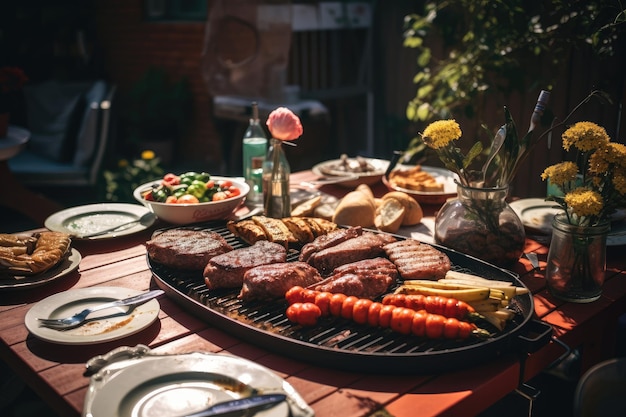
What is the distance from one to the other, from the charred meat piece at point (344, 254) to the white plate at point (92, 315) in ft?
2.09

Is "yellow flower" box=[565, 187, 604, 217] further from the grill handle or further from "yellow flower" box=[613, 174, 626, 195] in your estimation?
the grill handle

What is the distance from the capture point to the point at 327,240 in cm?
251

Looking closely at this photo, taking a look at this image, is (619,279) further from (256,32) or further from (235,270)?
(256,32)

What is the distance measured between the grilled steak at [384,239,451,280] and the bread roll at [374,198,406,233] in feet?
1.30

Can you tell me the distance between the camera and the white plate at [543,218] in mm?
2693

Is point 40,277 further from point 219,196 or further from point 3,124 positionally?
point 3,124

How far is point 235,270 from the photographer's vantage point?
2.20 m

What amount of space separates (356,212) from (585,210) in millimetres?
1145

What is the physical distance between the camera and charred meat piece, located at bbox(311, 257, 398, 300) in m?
2.10

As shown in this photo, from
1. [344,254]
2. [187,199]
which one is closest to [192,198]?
[187,199]

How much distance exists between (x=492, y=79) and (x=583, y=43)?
756 mm

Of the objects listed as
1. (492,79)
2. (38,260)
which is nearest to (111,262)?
(38,260)

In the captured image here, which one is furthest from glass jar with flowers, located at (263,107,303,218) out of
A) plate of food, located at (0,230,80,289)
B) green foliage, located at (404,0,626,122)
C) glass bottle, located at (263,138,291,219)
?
green foliage, located at (404,0,626,122)

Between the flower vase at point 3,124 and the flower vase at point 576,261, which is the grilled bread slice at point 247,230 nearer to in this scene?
the flower vase at point 576,261
